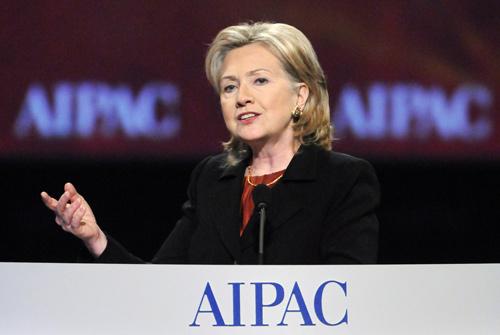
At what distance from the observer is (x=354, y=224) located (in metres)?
2.53

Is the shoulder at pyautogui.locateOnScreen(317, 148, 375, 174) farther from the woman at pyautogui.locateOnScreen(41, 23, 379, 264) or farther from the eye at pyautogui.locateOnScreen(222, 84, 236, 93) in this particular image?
the eye at pyautogui.locateOnScreen(222, 84, 236, 93)

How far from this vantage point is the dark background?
128 inches

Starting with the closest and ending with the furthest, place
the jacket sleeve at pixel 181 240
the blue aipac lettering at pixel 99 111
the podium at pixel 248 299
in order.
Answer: the podium at pixel 248 299
the jacket sleeve at pixel 181 240
the blue aipac lettering at pixel 99 111

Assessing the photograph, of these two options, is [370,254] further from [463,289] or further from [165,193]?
[165,193]

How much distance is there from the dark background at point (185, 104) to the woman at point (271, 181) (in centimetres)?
44

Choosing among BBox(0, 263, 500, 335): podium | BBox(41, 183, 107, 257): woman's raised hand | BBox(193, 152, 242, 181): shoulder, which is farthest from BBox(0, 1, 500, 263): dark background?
BBox(0, 263, 500, 335): podium

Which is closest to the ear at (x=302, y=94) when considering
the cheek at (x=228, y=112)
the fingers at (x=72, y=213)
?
the cheek at (x=228, y=112)

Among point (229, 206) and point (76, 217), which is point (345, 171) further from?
point (76, 217)

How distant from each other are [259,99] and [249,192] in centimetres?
30

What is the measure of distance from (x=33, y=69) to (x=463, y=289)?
73.6 inches

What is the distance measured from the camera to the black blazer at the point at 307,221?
8.36ft

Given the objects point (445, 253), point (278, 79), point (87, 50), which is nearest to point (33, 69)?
point (87, 50)

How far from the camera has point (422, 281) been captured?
227 cm

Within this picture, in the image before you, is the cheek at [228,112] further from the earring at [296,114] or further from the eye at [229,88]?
the earring at [296,114]
